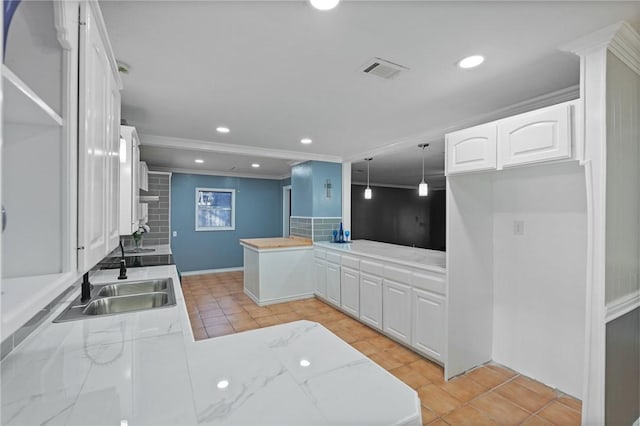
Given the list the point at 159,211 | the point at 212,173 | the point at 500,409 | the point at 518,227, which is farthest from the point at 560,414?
the point at 212,173

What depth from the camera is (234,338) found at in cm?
131

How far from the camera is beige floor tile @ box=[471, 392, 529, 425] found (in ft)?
6.63

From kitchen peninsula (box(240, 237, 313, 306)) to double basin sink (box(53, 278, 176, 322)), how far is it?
1981 millimetres

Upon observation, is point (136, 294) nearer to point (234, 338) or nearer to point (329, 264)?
point (234, 338)

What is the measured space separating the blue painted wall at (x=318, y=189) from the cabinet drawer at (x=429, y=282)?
228cm

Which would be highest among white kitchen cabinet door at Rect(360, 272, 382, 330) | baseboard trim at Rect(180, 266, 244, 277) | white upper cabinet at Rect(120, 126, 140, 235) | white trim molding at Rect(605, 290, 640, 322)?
white upper cabinet at Rect(120, 126, 140, 235)

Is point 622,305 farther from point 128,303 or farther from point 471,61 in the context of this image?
point 128,303

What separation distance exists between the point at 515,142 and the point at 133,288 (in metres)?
3.01

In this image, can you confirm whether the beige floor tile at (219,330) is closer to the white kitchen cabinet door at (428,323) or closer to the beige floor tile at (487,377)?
the white kitchen cabinet door at (428,323)

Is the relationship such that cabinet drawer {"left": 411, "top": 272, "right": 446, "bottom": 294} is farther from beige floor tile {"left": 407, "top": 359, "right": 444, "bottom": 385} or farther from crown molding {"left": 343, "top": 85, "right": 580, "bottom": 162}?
crown molding {"left": 343, "top": 85, "right": 580, "bottom": 162}

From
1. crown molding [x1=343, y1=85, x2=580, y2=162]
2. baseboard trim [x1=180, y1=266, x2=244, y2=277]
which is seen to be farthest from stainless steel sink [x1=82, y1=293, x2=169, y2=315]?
baseboard trim [x1=180, y1=266, x2=244, y2=277]

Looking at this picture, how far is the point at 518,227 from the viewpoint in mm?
2531

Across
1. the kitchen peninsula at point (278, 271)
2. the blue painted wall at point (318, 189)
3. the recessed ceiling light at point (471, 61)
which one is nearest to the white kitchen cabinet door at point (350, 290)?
the kitchen peninsula at point (278, 271)

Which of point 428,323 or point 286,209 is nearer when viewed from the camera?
point 428,323
